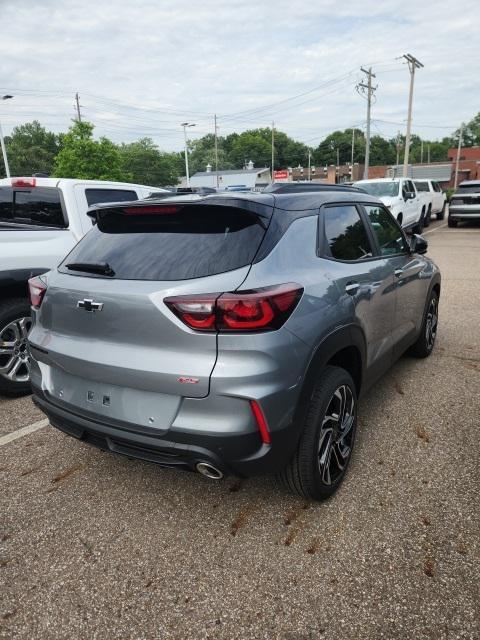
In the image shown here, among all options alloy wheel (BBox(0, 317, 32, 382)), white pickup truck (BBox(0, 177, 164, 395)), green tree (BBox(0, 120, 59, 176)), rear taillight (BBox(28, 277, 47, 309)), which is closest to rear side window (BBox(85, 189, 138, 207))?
white pickup truck (BBox(0, 177, 164, 395))

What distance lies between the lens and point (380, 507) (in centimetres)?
263

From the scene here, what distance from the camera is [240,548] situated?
2355 mm

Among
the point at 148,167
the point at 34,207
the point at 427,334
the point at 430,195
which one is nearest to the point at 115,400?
the point at 34,207

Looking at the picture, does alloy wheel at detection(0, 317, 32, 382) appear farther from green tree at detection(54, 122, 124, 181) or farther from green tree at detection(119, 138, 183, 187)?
green tree at detection(119, 138, 183, 187)

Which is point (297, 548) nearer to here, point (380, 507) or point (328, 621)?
point (328, 621)

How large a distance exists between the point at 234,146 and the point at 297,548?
A: 143815mm

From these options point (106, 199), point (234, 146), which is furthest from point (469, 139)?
point (106, 199)

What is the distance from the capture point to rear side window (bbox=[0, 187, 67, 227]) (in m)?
4.60

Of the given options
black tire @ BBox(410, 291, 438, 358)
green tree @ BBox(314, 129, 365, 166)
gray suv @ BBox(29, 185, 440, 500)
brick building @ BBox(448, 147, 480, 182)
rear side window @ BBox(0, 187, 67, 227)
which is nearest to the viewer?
gray suv @ BBox(29, 185, 440, 500)

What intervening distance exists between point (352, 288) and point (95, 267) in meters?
1.50

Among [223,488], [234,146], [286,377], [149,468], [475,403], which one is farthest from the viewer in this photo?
[234,146]

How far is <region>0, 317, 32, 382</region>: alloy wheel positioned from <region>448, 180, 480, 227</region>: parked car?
1826cm

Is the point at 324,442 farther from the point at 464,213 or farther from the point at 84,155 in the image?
the point at 84,155

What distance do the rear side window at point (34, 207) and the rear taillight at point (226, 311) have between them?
308 centimetres
